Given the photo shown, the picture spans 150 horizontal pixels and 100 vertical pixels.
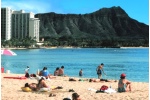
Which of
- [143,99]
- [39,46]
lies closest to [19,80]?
[143,99]

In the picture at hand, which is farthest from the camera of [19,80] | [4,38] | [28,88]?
[4,38]

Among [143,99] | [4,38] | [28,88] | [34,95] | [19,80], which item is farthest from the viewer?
[4,38]

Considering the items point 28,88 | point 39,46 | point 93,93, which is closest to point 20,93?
point 28,88

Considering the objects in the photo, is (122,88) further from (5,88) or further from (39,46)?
(39,46)

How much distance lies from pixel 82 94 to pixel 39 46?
17802 cm

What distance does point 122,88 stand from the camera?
47.2 ft

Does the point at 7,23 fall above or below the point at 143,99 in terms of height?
above

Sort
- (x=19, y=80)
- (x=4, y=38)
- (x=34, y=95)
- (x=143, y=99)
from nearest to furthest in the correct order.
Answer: (x=143, y=99)
(x=34, y=95)
(x=19, y=80)
(x=4, y=38)

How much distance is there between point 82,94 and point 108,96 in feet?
3.95

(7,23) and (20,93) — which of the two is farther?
(7,23)

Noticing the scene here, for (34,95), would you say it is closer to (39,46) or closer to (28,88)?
(28,88)

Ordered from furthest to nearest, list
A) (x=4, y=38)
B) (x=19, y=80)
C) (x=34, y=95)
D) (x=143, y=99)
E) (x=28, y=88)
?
1. (x=4, y=38)
2. (x=19, y=80)
3. (x=28, y=88)
4. (x=34, y=95)
5. (x=143, y=99)

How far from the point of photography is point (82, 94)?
14141 mm

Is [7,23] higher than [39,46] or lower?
higher
